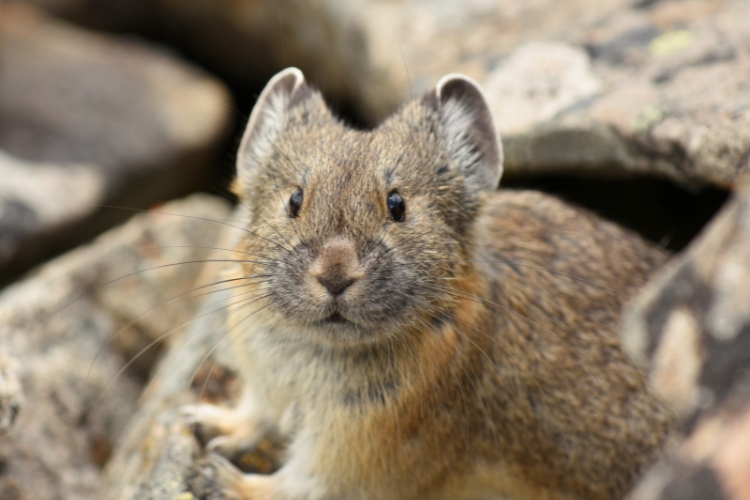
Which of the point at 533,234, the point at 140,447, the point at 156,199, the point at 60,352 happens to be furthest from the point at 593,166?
the point at 156,199

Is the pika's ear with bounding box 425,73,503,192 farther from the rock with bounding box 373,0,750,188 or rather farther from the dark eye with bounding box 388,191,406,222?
the rock with bounding box 373,0,750,188

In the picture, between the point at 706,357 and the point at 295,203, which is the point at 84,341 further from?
the point at 706,357

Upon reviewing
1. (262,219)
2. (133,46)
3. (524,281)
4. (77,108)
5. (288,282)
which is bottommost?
(524,281)

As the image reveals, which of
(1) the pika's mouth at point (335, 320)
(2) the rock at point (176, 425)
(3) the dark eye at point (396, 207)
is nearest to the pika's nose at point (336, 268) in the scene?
(1) the pika's mouth at point (335, 320)

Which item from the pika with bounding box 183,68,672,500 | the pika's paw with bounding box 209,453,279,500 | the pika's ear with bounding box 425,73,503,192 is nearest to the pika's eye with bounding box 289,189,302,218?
the pika with bounding box 183,68,672,500

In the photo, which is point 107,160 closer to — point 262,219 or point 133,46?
point 133,46
